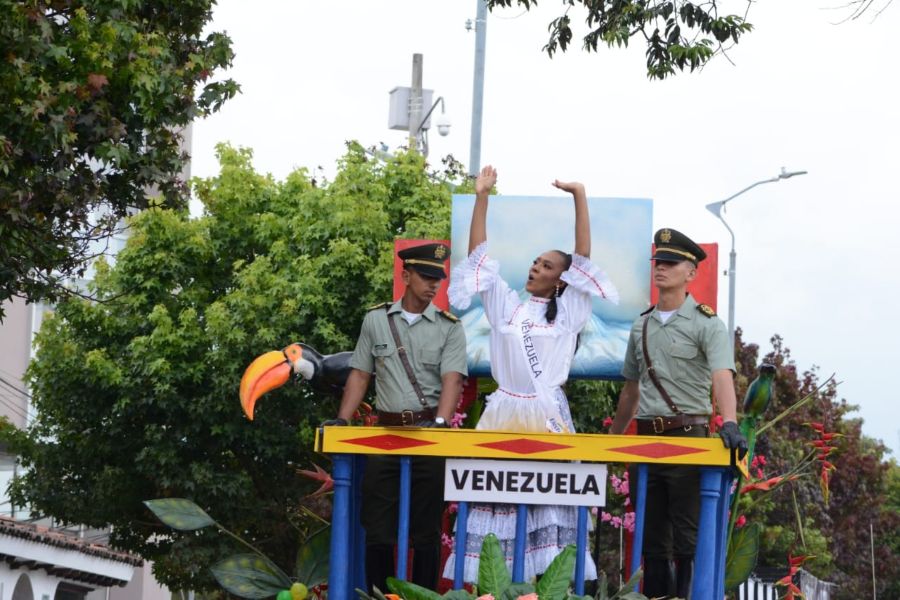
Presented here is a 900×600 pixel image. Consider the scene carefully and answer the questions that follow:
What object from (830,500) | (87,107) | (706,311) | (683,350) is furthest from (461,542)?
(830,500)

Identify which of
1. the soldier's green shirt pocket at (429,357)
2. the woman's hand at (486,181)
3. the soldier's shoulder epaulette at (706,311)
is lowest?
the soldier's green shirt pocket at (429,357)

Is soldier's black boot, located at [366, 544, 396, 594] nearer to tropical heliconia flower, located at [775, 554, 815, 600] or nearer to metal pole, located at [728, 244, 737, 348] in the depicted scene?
tropical heliconia flower, located at [775, 554, 815, 600]

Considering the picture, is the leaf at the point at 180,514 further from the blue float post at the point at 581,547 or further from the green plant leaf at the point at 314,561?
the blue float post at the point at 581,547

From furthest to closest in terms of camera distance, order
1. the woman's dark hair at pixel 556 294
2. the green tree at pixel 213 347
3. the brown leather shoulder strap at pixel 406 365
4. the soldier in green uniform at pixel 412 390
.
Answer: the green tree at pixel 213 347 → the woman's dark hair at pixel 556 294 → the brown leather shoulder strap at pixel 406 365 → the soldier in green uniform at pixel 412 390

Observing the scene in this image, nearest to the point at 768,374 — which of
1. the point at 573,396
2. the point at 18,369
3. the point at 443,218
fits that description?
the point at 573,396

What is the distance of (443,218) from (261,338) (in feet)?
9.29

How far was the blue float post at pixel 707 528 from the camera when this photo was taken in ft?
23.5

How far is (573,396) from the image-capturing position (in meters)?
18.4

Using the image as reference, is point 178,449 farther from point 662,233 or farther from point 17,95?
point 662,233

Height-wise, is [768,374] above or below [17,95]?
below

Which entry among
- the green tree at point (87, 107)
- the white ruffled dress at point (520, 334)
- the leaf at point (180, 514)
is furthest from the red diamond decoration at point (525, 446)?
the green tree at point (87, 107)

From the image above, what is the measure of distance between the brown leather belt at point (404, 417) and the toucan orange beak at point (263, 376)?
0.62m

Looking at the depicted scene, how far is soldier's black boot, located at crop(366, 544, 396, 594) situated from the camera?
7.70 m

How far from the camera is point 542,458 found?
719cm
